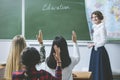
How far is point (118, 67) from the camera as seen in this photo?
4828mm

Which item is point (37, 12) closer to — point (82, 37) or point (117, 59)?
point (82, 37)

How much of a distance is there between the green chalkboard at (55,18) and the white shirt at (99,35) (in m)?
0.49

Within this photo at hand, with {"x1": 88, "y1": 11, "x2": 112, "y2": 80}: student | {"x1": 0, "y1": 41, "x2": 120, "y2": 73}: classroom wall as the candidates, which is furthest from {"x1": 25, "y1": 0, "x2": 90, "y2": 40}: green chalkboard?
{"x1": 88, "y1": 11, "x2": 112, "y2": 80}: student

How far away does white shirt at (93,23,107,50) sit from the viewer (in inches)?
171

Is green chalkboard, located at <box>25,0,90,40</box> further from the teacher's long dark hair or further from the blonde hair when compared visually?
the teacher's long dark hair

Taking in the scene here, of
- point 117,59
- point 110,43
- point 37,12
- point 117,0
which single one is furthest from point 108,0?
point 37,12

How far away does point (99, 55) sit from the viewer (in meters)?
4.53

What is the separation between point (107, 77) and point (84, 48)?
749mm

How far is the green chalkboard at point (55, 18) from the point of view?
499 cm

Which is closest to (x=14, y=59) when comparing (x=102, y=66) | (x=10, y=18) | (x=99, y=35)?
(x=99, y=35)

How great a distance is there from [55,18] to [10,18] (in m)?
0.95

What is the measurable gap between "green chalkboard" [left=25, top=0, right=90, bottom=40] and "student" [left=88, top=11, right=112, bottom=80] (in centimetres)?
44

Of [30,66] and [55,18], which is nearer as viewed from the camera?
[30,66]

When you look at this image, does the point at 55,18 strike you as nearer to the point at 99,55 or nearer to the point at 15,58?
the point at 99,55
